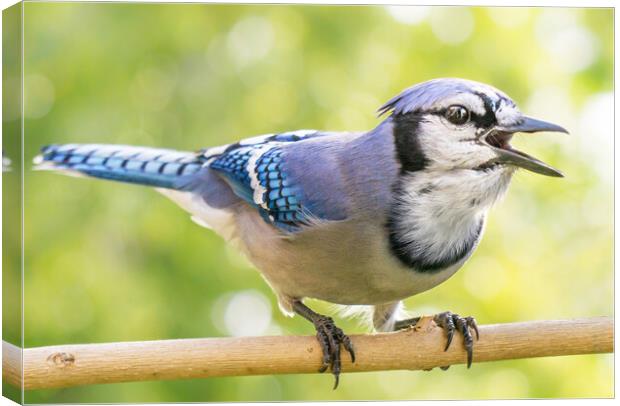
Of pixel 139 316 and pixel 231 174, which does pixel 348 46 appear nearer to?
pixel 231 174

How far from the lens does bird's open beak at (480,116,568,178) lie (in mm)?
2336

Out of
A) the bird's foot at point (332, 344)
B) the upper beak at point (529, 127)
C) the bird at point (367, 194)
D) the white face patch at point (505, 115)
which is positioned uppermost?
the white face patch at point (505, 115)

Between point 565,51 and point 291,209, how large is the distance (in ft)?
3.54

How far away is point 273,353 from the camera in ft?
8.23

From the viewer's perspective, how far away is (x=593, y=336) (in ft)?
8.54

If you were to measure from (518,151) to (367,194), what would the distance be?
15.3 inches

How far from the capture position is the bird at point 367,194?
2.39 m

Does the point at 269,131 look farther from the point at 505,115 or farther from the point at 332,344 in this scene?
the point at 505,115

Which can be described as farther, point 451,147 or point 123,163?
point 123,163

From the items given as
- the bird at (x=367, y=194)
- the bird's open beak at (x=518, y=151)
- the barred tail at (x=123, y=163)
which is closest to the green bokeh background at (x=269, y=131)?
the barred tail at (x=123, y=163)

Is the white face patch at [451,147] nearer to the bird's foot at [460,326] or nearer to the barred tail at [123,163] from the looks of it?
the bird's foot at [460,326]

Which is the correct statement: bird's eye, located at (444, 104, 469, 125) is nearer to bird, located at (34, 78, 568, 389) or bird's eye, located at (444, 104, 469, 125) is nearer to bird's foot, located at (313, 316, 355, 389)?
bird, located at (34, 78, 568, 389)

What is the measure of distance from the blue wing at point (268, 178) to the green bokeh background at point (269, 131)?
0.40 metres

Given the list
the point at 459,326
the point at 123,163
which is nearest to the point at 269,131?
the point at 123,163
